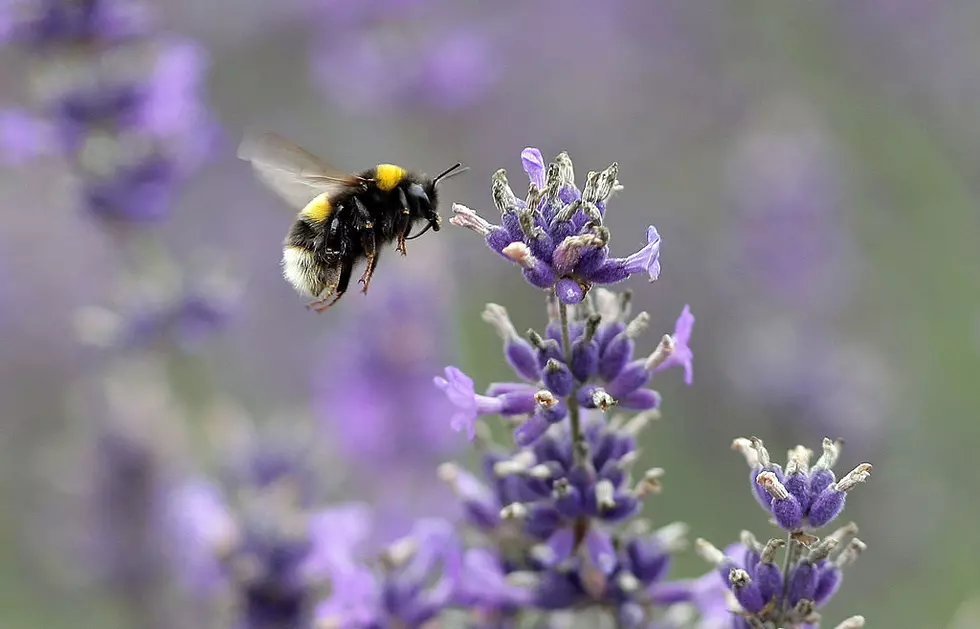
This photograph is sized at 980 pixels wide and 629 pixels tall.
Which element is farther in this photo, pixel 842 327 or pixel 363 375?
pixel 842 327

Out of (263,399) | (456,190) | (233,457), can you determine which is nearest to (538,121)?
(456,190)

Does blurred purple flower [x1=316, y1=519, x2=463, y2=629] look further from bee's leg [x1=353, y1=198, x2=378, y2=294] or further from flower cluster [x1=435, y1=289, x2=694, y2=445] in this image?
bee's leg [x1=353, y1=198, x2=378, y2=294]

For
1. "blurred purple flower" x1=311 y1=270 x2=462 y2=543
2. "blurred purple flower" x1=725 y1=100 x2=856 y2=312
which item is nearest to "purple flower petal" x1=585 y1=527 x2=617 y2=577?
"blurred purple flower" x1=311 y1=270 x2=462 y2=543

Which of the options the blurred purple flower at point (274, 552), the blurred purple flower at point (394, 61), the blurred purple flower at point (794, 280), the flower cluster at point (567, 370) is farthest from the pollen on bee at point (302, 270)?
the blurred purple flower at point (394, 61)

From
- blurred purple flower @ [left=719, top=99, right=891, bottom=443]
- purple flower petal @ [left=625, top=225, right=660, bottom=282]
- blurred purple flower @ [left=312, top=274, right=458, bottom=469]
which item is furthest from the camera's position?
blurred purple flower @ [left=719, top=99, right=891, bottom=443]

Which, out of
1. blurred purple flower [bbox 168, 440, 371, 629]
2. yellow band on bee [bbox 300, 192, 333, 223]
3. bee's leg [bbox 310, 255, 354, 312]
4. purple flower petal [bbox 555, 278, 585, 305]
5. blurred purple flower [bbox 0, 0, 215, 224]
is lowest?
purple flower petal [bbox 555, 278, 585, 305]

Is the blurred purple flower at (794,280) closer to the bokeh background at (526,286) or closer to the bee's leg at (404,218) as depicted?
the bokeh background at (526,286)

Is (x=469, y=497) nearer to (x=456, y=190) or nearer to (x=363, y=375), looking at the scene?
(x=363, y=375)

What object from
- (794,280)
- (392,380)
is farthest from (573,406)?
(794,280)
